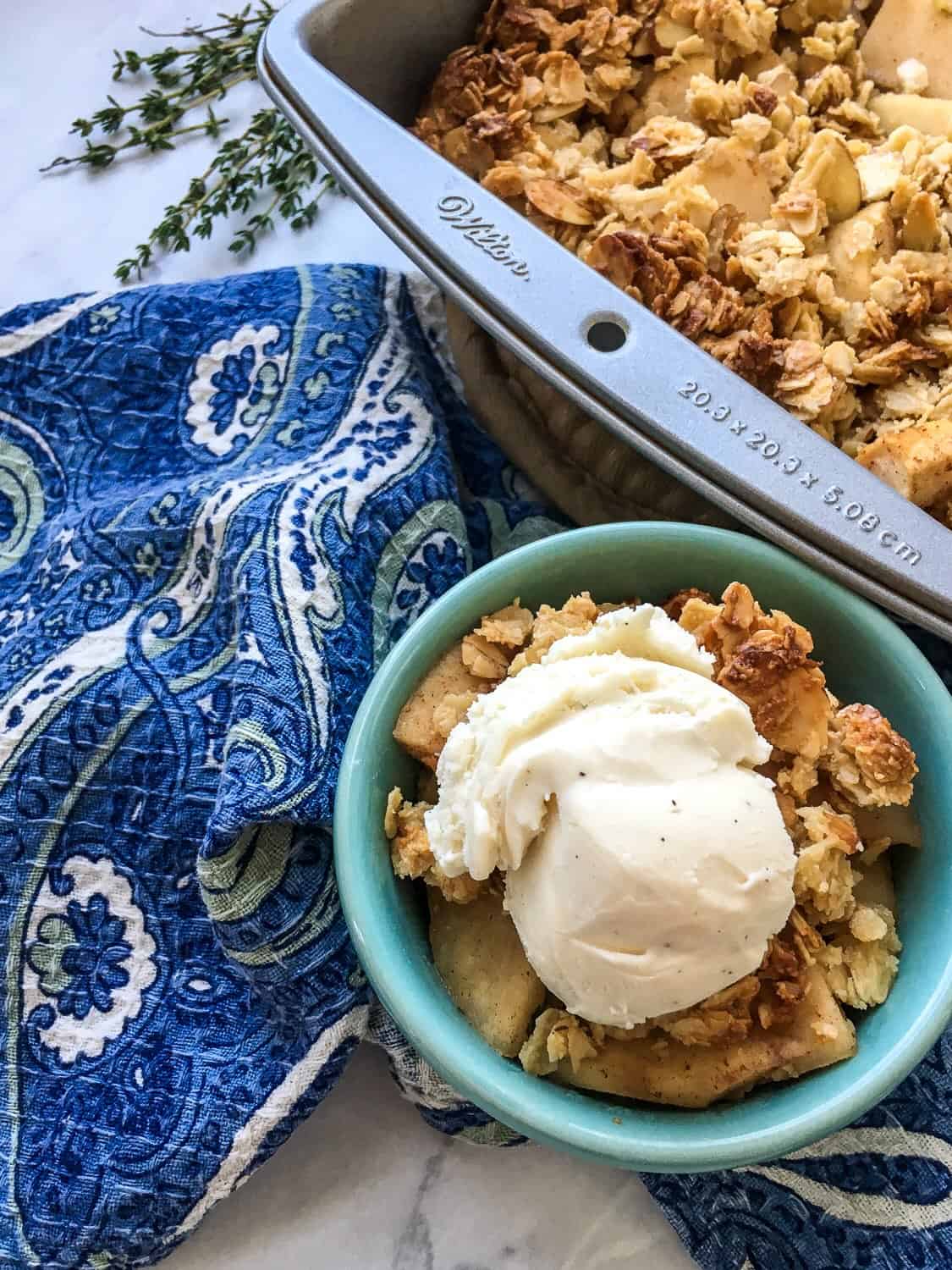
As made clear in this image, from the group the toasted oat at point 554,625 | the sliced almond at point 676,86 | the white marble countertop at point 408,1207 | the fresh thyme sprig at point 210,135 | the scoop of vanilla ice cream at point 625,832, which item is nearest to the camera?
the scoop of vanilla ice cream at point 625,832

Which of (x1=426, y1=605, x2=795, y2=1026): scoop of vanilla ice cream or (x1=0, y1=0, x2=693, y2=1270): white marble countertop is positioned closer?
(x1=426, y1=605, x2=795, y2=1026): scoop of vanilla ice cream

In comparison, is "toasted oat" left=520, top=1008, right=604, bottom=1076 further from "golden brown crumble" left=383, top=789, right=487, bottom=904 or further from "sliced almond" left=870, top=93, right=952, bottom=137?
"sliced almond" left=870, top=93, right=952, bottom=137

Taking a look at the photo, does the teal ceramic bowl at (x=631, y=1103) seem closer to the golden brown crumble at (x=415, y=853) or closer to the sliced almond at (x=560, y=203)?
the golden brown crumble at (x=415, y=853)

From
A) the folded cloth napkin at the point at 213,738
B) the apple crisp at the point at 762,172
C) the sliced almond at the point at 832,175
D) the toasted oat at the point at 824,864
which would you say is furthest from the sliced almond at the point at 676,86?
the toasted oat at the point at 824,864

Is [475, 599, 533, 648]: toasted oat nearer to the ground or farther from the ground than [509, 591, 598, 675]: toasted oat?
nearer to the ground

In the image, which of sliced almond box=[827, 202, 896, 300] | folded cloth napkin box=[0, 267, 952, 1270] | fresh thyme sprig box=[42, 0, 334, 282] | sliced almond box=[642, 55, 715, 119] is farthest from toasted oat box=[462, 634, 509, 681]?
fresh thyme sprig box=[42, 0, 334, 282]

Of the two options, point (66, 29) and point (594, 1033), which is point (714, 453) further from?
point (66, 29)
